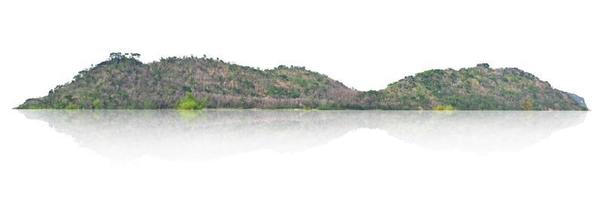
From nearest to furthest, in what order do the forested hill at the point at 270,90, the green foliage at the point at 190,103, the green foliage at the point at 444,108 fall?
the green foliage at the point at 190,103 → the forested hill at the point at 270,90 → the green foliage at the point at 444,108

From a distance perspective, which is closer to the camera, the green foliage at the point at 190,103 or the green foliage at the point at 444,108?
the green foliage at the point at 190,103

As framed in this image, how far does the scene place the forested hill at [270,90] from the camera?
50.2 meters

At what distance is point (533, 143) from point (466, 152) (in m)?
3.41

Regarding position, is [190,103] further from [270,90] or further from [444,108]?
[444,108]

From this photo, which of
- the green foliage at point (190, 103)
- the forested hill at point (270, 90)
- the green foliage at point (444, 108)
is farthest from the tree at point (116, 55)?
the green foliage at point (444, 108)

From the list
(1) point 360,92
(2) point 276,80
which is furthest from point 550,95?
(2) point 276,80

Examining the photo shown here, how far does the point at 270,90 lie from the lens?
56500 millimetres

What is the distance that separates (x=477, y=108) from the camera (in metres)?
59.5

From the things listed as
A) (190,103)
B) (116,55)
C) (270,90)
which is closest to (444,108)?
(270,90)

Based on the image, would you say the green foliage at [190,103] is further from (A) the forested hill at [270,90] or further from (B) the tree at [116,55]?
(B) the tree at [116,55]

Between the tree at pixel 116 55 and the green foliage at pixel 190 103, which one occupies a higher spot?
the tree at pixel 116 55

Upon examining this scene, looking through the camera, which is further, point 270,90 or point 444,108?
point 444,108

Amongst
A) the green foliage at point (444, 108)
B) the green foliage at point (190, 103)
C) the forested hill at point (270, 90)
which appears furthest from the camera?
the green foliage at point (444, 108)

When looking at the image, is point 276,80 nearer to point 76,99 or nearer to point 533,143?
point 76,99
